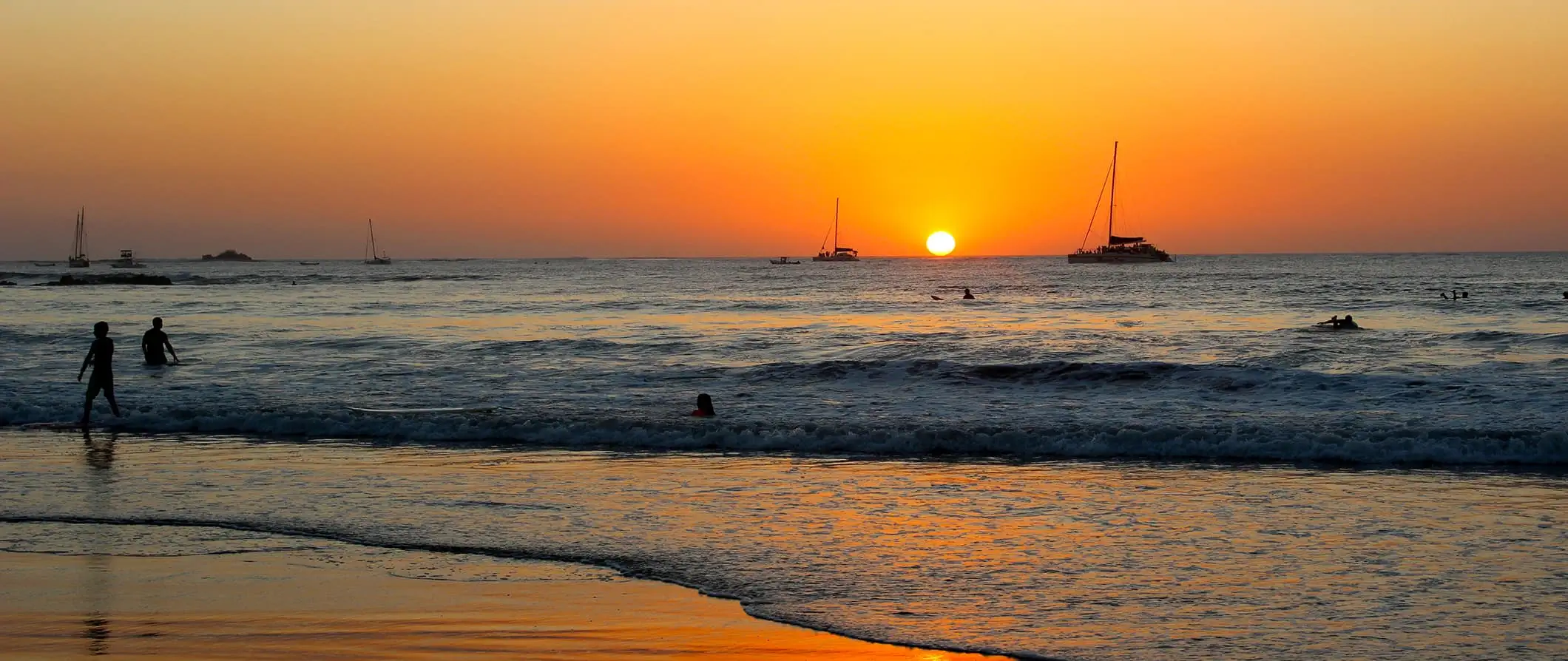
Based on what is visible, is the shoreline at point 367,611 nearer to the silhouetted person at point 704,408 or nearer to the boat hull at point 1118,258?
the silhouetted person at point 704,408

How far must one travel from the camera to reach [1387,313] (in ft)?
171

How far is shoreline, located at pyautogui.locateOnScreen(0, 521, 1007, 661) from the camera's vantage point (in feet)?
23.1

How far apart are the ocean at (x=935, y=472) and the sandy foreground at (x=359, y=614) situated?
439mm

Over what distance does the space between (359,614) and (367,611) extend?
8 centimetres

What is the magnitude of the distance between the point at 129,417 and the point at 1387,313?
48.4 metres

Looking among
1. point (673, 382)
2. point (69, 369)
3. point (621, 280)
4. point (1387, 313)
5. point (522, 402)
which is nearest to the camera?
point (522, 402)

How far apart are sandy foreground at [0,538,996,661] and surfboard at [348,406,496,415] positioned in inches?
444

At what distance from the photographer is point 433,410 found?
21266 mm

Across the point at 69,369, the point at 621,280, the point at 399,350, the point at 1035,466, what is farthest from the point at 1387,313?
the point at 621,280

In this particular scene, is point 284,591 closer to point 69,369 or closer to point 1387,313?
point 69,369

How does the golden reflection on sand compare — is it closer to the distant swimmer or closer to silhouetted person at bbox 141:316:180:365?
silhouetted person at bbox 141:316:180:365

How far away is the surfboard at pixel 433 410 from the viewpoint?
2072 cm

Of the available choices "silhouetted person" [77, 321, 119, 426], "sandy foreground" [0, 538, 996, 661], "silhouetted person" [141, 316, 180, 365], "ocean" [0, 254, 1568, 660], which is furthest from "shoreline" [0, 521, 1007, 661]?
"silhouetted person" [141, 316, 180, 365]

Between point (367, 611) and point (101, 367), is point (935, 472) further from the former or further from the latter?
point (101, 367)
